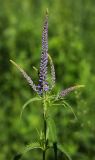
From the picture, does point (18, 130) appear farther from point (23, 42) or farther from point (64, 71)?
point (23, 42)

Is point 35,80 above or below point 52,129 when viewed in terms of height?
above

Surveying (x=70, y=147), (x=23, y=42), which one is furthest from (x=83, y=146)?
(x=23, y=42)

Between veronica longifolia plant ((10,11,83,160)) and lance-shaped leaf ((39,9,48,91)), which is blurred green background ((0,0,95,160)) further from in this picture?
lance-shaped leaf ((39,9,48,91))

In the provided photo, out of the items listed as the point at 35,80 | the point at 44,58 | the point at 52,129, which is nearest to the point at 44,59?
the point at 44,58

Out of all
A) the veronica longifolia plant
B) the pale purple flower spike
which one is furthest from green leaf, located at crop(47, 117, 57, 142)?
the pale purple flower spike

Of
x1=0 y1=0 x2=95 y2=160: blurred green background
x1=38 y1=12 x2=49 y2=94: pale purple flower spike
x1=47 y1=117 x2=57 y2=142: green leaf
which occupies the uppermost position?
x1=0 y1=0 x2=95 y2=160: blurred green background

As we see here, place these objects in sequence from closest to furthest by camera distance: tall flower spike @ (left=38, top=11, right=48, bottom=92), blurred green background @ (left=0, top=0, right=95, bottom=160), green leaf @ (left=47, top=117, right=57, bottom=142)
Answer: tall flower spike @ (left=38, top=11, right=48, bottom=92) → green leaf @ (left=47, top=117, right=57, bottom=142) → blurred green background @ (left=0, top=0, right=95, bottom=160)

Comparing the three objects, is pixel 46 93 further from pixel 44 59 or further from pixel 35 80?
pixel 35 80

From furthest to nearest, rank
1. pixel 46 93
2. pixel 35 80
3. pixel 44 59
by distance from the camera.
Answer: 1. pixel 35 80
2. pixel 46 93
3. pixel 44 59
